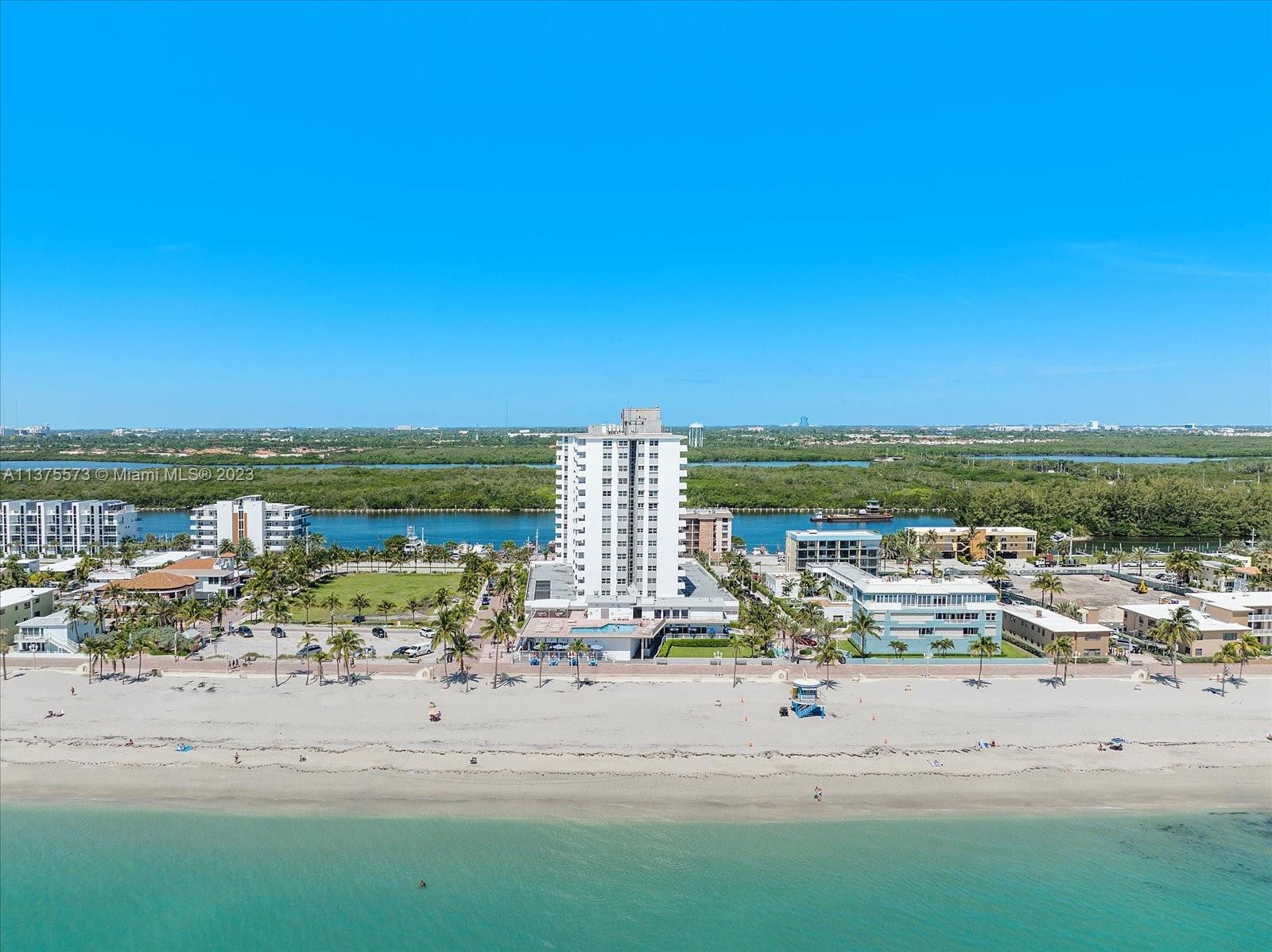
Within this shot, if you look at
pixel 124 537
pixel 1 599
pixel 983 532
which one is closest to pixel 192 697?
pixel 1 599

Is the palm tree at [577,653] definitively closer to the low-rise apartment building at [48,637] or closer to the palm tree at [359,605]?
the palm tree at [359,605]

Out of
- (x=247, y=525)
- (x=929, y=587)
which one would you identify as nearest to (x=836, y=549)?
Result: (x=929, y=587)

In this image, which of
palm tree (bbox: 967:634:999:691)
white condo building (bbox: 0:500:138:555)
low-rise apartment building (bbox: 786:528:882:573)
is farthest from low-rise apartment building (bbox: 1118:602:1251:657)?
white condo building (bbox: 0:500:138:555)

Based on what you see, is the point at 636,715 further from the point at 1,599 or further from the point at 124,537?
the point at 124,537

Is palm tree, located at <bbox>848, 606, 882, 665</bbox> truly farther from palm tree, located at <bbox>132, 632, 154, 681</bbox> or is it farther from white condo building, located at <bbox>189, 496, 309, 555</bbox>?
white condo building, located at <bbox>189, 496, 309, 555</bbox>

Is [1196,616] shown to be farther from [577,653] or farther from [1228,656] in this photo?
[577,653]
